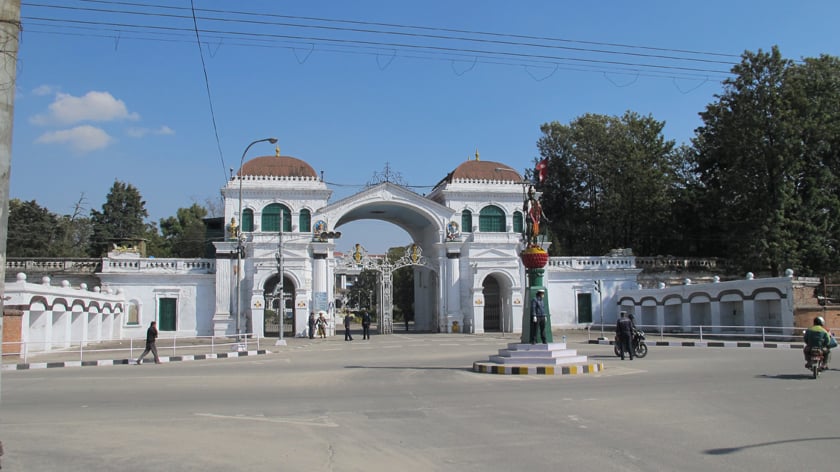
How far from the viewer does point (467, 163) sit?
146ft

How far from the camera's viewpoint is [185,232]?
70.1m

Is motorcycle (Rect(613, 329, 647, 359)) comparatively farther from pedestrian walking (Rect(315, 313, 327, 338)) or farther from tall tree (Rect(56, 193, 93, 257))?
tall tree (Rect(56, 193, 93, 257))

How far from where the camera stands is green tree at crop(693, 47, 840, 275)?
119 feet

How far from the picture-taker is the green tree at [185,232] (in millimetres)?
66625

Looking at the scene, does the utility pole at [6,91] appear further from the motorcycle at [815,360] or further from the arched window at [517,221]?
the arched window at [517,221]

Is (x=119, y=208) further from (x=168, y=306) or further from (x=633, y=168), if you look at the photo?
(x=633, y=168)

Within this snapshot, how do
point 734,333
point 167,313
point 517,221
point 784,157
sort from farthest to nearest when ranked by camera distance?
point 517,221
point 167,313
point 784,157
point 734,333

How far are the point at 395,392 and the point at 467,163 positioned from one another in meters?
32.2

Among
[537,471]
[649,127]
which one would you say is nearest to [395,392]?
[537,471]

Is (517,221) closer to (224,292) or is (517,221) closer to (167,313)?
(224,292)

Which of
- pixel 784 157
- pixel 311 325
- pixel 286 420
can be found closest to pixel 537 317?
pixel 286 420

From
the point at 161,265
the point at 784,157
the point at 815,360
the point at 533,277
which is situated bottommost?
the point at 815,360

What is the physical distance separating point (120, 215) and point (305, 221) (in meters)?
33.9

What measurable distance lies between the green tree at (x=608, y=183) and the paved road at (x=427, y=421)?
3191cm
